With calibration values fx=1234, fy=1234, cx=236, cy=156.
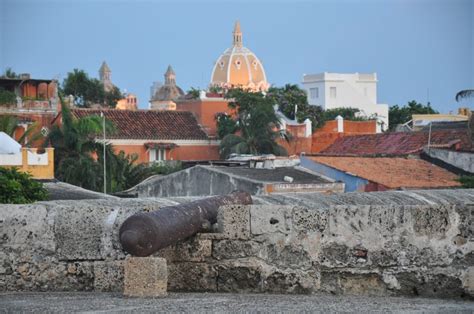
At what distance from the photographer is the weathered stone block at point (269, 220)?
698 centimetres

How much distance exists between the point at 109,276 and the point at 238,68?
431 feet

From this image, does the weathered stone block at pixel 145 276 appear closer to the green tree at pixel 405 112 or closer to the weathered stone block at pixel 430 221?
the weathered stone block at pixel 430 221

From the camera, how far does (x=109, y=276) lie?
7066mm

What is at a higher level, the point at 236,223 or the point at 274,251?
the point at 236,223

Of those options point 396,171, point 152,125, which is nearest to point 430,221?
point 396,171

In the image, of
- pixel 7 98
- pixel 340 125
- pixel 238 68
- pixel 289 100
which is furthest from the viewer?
pixel 238 68

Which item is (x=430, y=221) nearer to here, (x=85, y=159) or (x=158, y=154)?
(x=85, y=159)

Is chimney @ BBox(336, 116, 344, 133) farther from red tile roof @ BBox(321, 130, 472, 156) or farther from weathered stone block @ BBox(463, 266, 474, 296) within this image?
weathered stone block @ BBox(463, 266, 474, 296)

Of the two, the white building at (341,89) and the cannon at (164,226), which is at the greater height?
the white building at (341,89)

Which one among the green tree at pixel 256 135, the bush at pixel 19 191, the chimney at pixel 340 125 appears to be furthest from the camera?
the chimney at pixel 340 125

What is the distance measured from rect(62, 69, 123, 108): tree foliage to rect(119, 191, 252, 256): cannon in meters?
76.0

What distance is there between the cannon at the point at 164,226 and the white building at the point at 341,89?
10482cm

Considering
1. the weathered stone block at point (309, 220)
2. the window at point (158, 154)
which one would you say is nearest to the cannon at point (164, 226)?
the weathered stone block at point (309, 220)

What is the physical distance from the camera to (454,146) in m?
40.1
